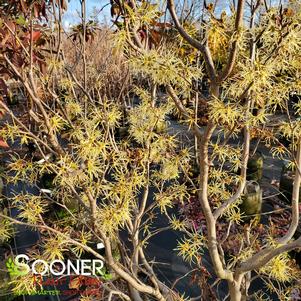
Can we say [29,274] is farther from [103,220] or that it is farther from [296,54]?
[296,54]

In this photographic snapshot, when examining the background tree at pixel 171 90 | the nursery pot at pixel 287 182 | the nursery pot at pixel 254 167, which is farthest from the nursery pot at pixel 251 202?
the background tree at pixel 171 90

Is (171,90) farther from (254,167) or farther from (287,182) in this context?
(254,167)

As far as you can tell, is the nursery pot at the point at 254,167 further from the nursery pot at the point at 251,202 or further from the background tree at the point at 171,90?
the background tree at the point at 171,90

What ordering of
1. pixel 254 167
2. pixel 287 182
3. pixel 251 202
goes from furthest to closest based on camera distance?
pixel 254 167
pixel 287 182
pixel 251 202

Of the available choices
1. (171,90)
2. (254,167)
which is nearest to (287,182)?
(254,167)

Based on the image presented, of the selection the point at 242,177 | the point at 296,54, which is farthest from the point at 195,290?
the point at 296,54

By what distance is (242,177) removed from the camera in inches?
58.7

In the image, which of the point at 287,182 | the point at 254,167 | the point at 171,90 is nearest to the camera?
the point at 171,90

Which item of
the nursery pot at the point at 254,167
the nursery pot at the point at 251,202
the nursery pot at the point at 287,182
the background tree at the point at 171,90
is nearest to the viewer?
the background tree at the point at 171,90

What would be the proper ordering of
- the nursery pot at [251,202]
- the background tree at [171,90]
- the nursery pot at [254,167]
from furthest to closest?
the nursery pot at [254,167] < the nursery pot at [251,202] < the background tree at [171,90]

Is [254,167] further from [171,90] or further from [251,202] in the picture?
[171,90]

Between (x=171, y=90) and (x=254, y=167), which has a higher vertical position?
(x=171, y=90)

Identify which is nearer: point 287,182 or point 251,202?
point 251,202

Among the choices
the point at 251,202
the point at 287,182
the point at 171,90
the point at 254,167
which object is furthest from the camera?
the point at 254,167
